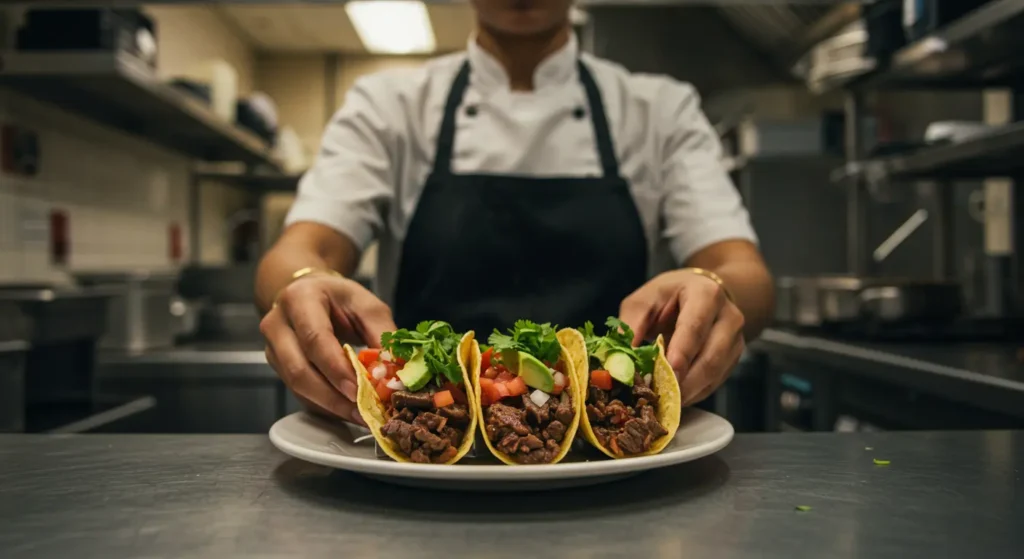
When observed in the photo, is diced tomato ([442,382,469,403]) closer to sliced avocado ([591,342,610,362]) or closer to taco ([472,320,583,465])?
taco ([472,320,583,465])

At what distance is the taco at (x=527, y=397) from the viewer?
2.56ft

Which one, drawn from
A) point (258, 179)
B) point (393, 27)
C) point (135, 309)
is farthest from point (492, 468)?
point (393, 27)

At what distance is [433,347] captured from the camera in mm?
827

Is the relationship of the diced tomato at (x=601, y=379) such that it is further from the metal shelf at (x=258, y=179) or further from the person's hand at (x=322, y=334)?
the metal shelf at (x=258, y=179)

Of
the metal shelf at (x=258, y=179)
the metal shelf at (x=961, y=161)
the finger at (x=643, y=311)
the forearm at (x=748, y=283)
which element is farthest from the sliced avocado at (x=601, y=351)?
the metal shelf at (x=258, y=179)

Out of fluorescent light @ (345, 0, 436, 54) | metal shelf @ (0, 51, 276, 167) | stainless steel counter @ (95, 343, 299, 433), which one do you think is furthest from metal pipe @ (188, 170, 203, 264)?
stainless steel counter @ (95, 343, 299, 433)

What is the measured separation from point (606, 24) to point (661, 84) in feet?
13.5

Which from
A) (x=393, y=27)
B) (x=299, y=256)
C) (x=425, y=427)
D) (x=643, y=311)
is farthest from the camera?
(x=393, y=27)

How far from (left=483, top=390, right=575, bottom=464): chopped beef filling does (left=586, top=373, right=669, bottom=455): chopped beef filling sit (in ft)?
0.11

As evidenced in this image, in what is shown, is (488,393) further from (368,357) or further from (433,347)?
(368,357)

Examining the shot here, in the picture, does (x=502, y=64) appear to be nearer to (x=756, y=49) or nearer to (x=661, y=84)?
(x=661, y=84)

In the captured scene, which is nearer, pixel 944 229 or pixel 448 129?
pixel 448 129

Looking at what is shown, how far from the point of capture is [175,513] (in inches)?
26.0

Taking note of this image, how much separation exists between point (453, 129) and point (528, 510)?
4.26ft
